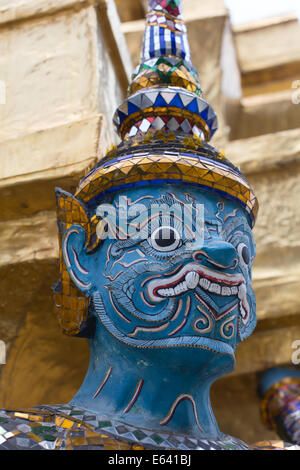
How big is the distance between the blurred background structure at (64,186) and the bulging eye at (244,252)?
75 cm

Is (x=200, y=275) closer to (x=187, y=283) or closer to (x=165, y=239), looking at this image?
(x=187, y=283)

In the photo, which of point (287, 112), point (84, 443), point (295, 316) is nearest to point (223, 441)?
point (84, 443)

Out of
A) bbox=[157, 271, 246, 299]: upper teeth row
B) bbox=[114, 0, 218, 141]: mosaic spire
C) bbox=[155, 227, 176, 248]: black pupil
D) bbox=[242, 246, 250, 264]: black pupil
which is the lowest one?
bbox=[157, 271, 246, 299]: upper teeth row

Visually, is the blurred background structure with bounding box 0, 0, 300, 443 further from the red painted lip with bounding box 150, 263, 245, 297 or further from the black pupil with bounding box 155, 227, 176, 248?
the red painted lip with bounding box 150, 263, 245, 297

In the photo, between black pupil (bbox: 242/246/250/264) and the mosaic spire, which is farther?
the mosaic spire

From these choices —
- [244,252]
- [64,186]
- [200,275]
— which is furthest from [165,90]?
[200,275]

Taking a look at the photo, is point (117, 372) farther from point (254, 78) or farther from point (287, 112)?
point (254, 78)

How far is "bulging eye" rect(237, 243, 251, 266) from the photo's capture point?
1846 mm

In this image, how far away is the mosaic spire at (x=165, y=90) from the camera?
2078mm

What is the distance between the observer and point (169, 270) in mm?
1665

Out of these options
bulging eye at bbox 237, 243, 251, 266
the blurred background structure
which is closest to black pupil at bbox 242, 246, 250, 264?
bulging eye at bbox 237, 243, 251, 266

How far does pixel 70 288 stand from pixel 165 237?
1.22 feet

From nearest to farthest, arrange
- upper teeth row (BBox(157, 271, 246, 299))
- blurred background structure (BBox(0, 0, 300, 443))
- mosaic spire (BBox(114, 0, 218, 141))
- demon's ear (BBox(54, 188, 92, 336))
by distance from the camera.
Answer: upper teeth row (BBox(157, 271, 246, 299)) < demon's ear (BBox(54, 188, 92, 336)) < mosaic spire (BBox(114, 0, 218, 141)) < blurred background structure (BBox(0, 0, 300, 443))

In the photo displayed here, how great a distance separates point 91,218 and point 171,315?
487mm
